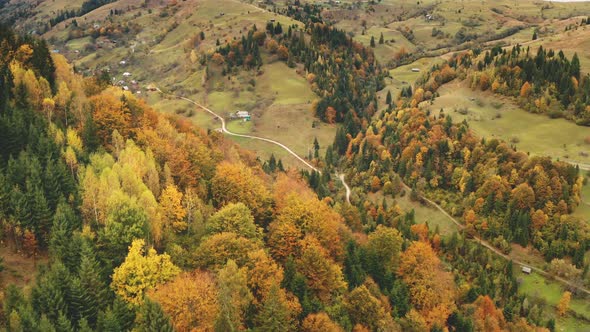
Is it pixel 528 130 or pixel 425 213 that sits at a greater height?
pixel 528 130

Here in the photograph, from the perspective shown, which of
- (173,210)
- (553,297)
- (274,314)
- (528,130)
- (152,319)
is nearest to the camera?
(152,319)

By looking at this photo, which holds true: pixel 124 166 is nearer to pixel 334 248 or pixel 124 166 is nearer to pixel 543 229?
pixel 334 248

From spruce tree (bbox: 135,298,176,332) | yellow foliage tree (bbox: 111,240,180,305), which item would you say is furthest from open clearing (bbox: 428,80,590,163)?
spruce tree (bbox: 135,298,176,332)

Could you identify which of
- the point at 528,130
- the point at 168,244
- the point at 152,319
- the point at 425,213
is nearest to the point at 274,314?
the point at 152,319

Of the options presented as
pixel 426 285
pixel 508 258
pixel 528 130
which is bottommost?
pixel 508 258

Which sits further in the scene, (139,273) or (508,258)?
(508,258)

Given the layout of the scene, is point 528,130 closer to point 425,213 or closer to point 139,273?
point 425,213

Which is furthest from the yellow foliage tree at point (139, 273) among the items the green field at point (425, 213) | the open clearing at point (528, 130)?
the open clearing at point (528, 130)

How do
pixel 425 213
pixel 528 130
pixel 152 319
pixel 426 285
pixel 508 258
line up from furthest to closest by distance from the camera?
1. pixel 528 130
2. pixel 425 213
3. pixel 508 258
4. pixel 426 285
5. pixel 152 319

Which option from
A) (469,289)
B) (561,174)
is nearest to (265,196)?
(469,289)
